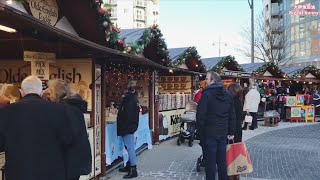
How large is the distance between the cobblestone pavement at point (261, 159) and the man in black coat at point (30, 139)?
4.30 meters

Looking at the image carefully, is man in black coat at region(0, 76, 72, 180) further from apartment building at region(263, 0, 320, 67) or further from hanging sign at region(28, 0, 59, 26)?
apartment building at region(263, 0, 320, 67)

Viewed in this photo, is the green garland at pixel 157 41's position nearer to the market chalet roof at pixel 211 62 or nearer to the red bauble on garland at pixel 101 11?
the red bauble on garland at pixel 101 11

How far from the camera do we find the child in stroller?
37.1 feet

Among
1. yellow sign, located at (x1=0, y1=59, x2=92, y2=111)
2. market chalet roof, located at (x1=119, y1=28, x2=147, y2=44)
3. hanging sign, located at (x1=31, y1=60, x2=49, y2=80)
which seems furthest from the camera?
market chalet roof, located at (x1=119, y1=28, x2=147, y2=44)

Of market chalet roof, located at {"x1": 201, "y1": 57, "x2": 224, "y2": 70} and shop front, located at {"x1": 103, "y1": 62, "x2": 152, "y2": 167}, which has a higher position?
market chalet roof, located at {"x1": 201, "y1": 57, "x2": 224, "y2": 70}

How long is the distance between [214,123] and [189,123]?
519 cm

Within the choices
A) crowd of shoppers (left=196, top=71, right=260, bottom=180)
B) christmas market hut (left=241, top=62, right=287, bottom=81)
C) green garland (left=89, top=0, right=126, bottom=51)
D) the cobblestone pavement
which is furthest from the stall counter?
christmas market hut (left=241, top=62, right=287, bottom=81)

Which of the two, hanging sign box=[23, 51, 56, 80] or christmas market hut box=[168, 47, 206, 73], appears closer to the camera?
hanging sign box=[23, 51, 56, 80]

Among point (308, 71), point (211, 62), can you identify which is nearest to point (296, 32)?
point (308, 71)

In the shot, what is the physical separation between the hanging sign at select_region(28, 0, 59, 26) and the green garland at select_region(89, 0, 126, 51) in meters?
0.73

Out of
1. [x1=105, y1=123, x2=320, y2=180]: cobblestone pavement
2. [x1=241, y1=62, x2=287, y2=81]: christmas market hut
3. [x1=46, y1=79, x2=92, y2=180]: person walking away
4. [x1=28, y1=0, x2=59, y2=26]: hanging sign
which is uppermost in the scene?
[x1=28, y1=0, x2=59, y2=26]: hanging sign

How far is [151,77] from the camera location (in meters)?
12.2

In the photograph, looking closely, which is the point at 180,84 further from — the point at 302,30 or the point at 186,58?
the point at 302,30

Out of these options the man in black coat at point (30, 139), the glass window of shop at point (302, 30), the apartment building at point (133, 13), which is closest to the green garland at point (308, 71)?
the man in black coat at point (30, 139)
